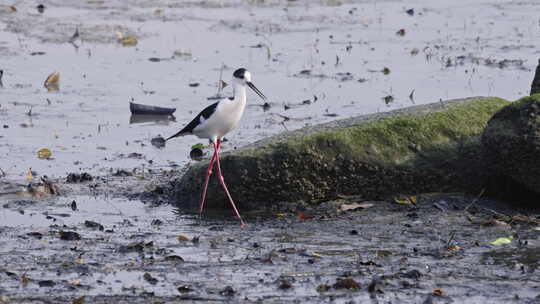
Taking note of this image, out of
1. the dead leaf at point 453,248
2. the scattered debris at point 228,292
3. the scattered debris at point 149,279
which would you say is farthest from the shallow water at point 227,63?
the scattered debris at point 228,292

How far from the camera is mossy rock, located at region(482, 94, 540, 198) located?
311 inches

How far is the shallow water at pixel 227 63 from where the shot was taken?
1100cm

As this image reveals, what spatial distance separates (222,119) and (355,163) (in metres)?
1.14

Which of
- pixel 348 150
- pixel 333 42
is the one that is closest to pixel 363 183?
pixel 348 150

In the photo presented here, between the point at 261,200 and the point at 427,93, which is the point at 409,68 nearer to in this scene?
the point at 427,93

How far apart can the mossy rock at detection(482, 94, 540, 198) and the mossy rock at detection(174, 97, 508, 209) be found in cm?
49

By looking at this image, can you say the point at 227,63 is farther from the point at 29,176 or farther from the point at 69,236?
the point at 69,236

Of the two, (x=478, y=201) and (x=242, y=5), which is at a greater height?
(x=242, y=5)

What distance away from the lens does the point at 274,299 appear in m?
6.06

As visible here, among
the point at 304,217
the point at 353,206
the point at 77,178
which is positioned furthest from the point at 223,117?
the point at 77,178

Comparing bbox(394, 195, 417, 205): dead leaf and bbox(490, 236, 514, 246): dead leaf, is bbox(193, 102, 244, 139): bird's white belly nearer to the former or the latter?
bbox(394, 195, 417, 205): dead leaf

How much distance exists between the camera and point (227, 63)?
14422mm

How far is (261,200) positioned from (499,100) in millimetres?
2387

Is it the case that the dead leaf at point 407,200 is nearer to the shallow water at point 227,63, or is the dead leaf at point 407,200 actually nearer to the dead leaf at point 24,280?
the shallow water at point 227,63
